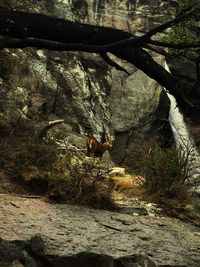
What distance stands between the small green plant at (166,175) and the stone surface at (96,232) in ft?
4.55

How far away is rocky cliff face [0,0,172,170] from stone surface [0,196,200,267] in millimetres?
6884

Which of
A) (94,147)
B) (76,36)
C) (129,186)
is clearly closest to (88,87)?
(94,147)

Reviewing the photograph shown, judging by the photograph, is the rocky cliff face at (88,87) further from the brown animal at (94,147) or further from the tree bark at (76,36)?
the tree bark at (76,36)

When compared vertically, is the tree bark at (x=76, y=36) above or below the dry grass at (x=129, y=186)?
above

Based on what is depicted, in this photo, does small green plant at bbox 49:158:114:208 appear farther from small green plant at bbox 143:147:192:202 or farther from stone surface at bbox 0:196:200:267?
small green plant at bbox 143:147:192:202

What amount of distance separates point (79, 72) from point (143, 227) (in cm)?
1758

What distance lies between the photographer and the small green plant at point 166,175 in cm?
1113

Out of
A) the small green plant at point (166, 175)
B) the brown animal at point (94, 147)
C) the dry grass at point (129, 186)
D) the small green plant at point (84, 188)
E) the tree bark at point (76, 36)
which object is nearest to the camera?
the tree bark at point (76, 36)

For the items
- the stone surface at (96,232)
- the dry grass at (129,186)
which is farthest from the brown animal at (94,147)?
the stone surface at (96,232)

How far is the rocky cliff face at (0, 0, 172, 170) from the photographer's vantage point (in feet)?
62.6

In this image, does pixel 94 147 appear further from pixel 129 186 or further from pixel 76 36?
pixel 76 36

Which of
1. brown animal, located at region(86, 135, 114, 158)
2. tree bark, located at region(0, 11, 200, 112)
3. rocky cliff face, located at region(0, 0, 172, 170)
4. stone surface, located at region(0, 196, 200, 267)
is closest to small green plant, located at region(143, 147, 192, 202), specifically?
stone surface, located at region(0, 196, 200, 267)

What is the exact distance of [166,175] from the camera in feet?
37.0

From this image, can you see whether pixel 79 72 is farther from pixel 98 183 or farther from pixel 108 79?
pixel 98 183
